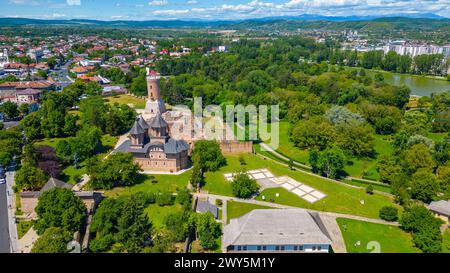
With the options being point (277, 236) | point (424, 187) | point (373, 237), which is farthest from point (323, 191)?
point (277, 236)

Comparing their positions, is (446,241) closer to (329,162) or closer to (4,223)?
(329,162)

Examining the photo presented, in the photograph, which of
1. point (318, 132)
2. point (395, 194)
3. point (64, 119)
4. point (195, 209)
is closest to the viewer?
point (195, 209)

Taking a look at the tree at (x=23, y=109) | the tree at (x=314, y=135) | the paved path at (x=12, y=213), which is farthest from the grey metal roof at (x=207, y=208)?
the tree at (x=23, y=109)

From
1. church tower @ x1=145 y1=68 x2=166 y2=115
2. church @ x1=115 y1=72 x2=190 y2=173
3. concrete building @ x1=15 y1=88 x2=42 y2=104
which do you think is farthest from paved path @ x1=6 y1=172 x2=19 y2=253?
concrete building @ x1=15 y1=88 x2=42 y2=104

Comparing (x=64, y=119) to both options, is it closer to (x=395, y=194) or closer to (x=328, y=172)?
(x=328, y=172)

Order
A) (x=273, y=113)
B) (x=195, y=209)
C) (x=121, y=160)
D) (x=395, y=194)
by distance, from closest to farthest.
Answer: (x=195, y=209)
(x=395, y=194)
(x=121, y=160)
(x=273, y=113)

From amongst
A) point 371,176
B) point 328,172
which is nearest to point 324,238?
point 328,172
